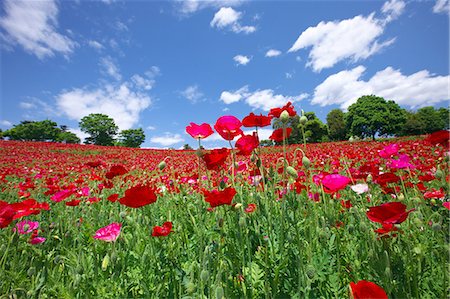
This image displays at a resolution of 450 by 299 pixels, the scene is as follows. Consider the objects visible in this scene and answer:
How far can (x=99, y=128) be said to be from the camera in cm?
5397

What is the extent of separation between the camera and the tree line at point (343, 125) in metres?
38.0

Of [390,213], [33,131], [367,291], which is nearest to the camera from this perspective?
[367,291]

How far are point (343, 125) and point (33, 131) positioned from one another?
60.9 m

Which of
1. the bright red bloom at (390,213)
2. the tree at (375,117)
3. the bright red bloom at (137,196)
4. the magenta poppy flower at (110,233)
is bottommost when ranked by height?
the magenta poppy flower at (110,233)

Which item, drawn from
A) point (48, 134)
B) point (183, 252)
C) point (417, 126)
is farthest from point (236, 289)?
point (48, 134)

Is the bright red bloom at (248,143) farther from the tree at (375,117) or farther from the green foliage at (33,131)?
the green foliage at (33,131)

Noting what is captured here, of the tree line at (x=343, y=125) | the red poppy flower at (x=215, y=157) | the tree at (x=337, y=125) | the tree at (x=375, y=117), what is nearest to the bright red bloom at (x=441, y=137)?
the red poppy flower at (x=215, y=157)

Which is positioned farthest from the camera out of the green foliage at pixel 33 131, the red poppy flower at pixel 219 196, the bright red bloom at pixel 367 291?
the green foliage at pixel 33 131

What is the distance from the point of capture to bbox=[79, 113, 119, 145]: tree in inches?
2109

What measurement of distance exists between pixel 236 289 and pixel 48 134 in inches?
2572

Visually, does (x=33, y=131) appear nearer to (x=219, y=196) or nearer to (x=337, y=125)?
(x=337, y=125)

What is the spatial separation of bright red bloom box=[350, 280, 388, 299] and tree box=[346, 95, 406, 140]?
40520mm

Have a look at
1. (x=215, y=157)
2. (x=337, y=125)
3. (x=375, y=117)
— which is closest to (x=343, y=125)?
(x=337, y=125)

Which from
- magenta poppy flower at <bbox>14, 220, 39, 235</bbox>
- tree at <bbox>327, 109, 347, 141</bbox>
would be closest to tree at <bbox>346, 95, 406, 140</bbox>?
tree at <bbox>327, 109, 347, 141</bbox>
